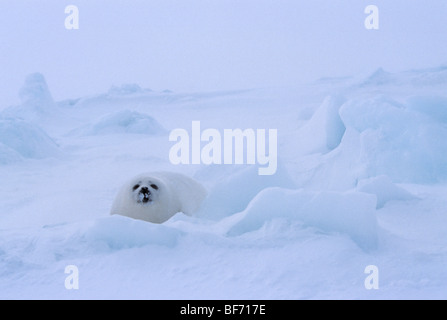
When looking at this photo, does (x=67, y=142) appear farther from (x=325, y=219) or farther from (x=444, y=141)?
(x=325, y=219)

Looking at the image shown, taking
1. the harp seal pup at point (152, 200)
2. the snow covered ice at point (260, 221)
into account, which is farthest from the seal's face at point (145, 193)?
the snow covered ice at point (260, 221)

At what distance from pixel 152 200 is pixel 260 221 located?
165 cm

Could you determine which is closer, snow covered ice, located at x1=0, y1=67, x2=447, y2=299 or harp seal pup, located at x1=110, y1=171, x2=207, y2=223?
snow covered ice, located at x1=0, y1=67, x2=447, y2=299

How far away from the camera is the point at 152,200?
4211 millimetres

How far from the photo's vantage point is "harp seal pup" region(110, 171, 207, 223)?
13.8 feet

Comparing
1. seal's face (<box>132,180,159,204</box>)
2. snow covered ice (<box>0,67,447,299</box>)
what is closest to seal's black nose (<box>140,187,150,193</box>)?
seal's face (<box>132,180,159,204</box>)

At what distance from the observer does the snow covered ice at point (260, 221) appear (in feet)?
6.86

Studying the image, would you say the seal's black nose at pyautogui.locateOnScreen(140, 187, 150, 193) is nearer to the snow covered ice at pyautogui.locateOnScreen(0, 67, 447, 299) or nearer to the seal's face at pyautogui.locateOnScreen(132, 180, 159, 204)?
the seal's face at pyautogui.locateOnScreen(132, 180, 159, 204)

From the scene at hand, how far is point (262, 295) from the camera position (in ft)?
6.37

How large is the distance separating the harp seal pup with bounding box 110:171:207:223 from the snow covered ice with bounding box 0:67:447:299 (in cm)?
33

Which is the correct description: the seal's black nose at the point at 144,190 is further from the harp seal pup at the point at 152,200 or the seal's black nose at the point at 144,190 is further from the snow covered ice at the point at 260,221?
the snow covered ice at the point at 260,221

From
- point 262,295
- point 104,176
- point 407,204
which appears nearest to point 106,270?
point 262,295

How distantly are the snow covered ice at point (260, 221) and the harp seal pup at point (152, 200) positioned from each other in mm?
328

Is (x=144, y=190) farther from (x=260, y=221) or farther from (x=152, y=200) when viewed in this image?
(x=260, y=221)
